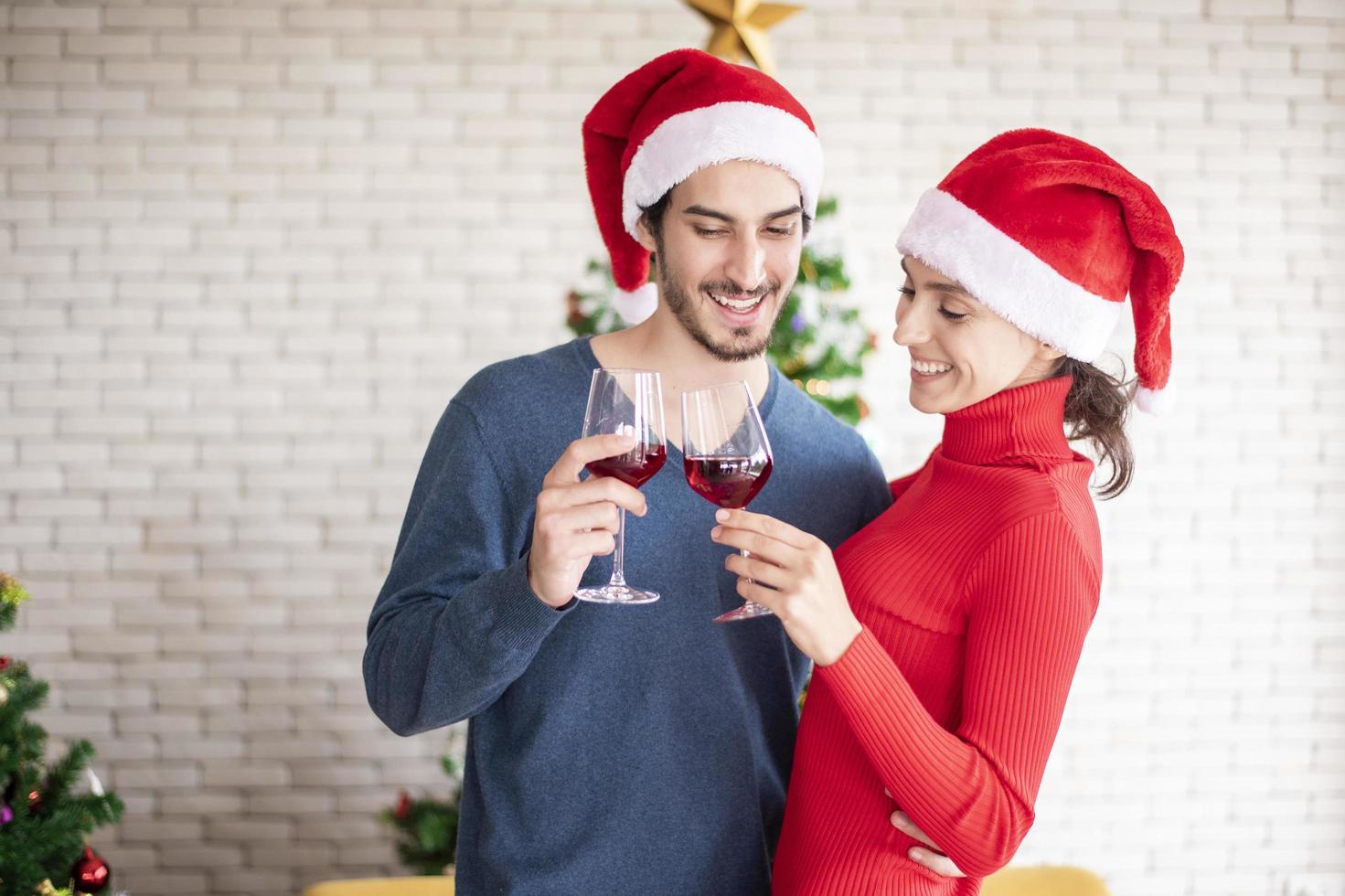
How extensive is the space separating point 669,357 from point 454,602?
0.59m

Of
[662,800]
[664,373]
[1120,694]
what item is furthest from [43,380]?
[1120,694]

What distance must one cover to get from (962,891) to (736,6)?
2.34 m

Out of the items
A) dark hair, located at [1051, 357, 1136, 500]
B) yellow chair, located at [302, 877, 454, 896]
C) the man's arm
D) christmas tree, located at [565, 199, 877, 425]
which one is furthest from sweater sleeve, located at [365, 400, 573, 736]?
christmas tree, located at [565, 199, 877, 425]

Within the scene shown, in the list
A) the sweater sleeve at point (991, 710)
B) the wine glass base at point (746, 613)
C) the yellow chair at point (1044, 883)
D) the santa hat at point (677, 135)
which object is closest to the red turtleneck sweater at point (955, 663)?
the sweater sleeve at point (991, 710)

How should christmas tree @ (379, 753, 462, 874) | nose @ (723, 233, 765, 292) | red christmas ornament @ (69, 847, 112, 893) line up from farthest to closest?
christmas tree @ (379, 753, 462, 874) → red christmas ornament @ (69, 847, 112, 893) → nose @ (723, 233, 765, 292)

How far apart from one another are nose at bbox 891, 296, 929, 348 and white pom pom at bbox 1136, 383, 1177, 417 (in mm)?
334

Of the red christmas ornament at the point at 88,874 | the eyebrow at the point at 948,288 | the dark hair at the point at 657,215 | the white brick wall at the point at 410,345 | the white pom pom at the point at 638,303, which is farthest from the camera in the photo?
the white brick wall at the point at 410,345

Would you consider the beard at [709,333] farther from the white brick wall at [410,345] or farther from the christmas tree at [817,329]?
the white brick wall at [410,345]

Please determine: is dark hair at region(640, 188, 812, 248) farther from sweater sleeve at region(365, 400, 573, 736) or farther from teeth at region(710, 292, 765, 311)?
sweater sleeve at region(365, 400, 573, 736)

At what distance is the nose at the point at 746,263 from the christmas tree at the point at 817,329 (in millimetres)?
1274

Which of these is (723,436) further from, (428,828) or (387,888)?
(428,828)

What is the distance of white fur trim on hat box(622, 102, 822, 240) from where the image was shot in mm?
1766

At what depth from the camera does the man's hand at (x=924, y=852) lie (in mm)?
1377

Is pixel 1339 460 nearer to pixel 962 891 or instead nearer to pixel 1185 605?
pixel 1185 605
